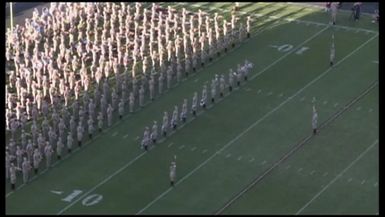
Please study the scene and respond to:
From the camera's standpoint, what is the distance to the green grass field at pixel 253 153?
114 feet

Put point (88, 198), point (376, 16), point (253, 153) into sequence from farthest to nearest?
point (376, 16) → point (253, 153) → point (88, 198)

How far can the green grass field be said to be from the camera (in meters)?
34.8

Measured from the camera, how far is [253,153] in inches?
1506

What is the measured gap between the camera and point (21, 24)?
169 feet

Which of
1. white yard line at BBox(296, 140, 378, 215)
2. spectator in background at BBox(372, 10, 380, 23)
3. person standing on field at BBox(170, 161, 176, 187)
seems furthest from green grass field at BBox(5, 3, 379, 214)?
spectator in background at BBox(372, 10, 380, 23)

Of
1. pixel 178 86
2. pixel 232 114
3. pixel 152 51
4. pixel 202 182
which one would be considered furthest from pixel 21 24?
pixel 202 182

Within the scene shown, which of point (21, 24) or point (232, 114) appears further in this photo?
point (21, 24)

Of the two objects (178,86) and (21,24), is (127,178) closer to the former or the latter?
(178,86)

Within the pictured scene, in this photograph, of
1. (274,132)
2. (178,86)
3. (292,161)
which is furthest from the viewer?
(178,86)

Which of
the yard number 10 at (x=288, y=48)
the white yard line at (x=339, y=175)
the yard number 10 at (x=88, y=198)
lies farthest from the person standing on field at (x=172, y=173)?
the yard number 10 at (x=288, y=48)

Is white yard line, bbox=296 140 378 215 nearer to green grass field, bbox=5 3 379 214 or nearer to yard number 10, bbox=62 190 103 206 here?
green grass field, bbox=5 3 379 214

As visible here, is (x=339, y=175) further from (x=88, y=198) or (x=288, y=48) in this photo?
(x=288, y=48)

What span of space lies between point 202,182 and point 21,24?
1859cm

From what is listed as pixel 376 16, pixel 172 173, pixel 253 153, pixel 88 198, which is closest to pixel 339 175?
pixel 253 153
